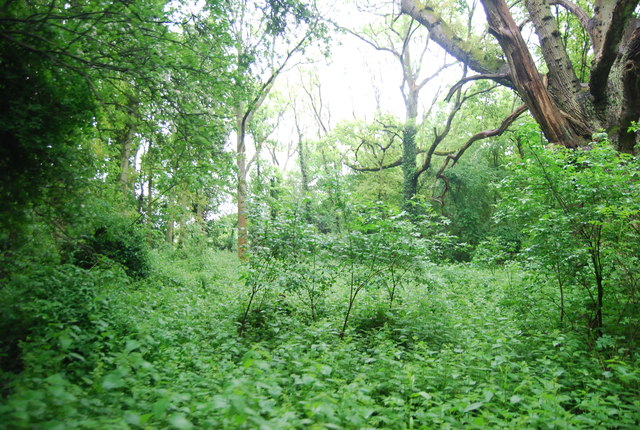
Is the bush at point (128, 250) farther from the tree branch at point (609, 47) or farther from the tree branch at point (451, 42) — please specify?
the tree branch at point (609, 47)

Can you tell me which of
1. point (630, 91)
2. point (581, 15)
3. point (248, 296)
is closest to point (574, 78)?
point (630, 91)

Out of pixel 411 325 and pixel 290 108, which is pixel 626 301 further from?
pixel 290 108

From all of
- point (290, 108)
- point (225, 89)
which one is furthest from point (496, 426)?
point (290, 108)

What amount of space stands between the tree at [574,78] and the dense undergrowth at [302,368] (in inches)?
171

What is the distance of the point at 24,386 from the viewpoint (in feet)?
7.07

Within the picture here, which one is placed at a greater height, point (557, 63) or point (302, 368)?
point (557, 63)

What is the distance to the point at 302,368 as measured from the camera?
3.40 metres

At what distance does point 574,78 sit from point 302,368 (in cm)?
937

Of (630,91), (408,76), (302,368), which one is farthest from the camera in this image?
(408,76)

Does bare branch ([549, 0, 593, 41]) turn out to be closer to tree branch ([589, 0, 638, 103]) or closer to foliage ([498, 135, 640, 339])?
tree branch ([589, 0, 638, 103])

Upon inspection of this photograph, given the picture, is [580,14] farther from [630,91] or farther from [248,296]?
[248,296]

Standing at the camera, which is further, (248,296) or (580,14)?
(580,14)

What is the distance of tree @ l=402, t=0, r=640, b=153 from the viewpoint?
6938 mm

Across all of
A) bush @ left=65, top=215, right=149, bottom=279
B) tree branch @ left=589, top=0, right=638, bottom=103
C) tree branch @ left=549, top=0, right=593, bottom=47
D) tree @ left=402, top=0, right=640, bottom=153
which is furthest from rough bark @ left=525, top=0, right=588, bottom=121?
bush @ left=65, top=215, right=149, bottom=279
